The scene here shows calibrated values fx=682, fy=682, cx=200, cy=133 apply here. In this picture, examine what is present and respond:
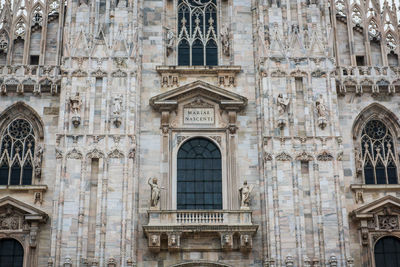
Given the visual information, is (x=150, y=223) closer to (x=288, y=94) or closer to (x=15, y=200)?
(x=15, y=200)

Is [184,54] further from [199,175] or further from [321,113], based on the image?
[321,113]

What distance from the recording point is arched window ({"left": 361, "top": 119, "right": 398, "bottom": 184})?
24.4 m

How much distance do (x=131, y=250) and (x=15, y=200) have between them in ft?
14.3

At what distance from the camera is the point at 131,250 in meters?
22.0

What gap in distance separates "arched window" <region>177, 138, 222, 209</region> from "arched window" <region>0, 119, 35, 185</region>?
536 cm

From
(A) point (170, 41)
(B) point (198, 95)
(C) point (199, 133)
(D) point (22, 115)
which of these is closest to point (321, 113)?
(C) point (199, 133)

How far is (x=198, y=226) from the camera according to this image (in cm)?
2238

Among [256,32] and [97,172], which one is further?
[256,32]

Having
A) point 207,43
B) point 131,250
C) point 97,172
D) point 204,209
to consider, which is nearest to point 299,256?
point 204,209

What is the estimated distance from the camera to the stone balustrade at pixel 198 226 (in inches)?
876

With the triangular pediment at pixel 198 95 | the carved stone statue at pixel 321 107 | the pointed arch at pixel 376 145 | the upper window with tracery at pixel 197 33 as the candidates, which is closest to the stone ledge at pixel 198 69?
the upper window with tracery at pixel 197 33

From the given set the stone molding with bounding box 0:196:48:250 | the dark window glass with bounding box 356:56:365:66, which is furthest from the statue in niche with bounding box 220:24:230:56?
the stone molding with bounding box 0:196:48:250

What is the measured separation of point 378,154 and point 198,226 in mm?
7247

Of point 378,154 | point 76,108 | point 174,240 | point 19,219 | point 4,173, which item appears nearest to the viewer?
point 174,240
